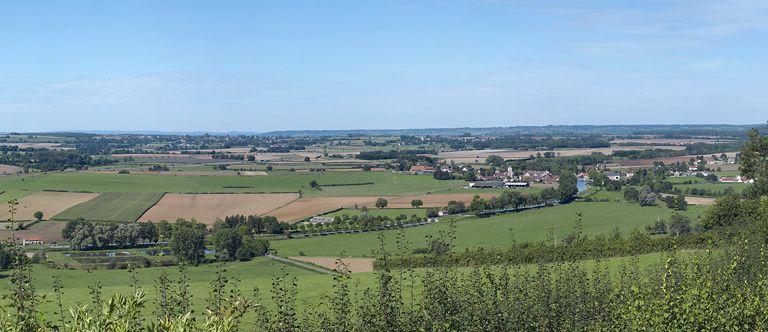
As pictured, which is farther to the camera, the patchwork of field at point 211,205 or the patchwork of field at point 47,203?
the patchwork of field at point 211,205

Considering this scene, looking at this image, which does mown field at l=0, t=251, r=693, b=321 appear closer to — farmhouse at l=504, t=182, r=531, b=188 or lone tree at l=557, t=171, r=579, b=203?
lone tree at l=557, t=171, r=579, b=203

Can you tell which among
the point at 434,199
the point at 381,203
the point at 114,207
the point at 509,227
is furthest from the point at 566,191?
the point at 114,207

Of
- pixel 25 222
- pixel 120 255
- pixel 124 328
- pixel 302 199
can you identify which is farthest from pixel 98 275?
pixel 302 199

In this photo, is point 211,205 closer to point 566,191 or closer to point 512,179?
point 566,191

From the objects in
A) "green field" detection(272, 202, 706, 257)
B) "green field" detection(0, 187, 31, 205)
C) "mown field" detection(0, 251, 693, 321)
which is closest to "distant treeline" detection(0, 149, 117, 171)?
"green field" detection(0, 187, 31, 205)

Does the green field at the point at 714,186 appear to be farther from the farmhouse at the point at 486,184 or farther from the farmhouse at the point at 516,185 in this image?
the farmhouse at the point at 486,184

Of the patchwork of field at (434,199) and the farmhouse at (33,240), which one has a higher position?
the farmhouse at (33,240)

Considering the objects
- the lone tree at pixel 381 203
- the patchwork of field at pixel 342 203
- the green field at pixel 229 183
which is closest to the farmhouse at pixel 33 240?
the patchwork of field at pixel 342 203
